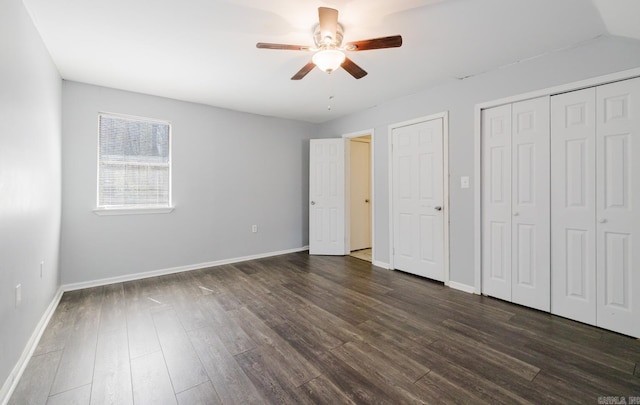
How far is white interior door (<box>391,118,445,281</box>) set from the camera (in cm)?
340

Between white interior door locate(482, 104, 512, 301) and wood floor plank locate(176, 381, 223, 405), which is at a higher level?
white interior door locate(482, 104, 512, 301)

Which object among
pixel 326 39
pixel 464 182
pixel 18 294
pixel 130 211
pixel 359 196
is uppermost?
pixel 326 39

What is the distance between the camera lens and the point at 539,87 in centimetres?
256

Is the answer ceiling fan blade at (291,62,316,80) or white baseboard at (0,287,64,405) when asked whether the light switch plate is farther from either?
white baseboard at (0,287,64,405)

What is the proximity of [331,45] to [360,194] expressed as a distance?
11.5 ft

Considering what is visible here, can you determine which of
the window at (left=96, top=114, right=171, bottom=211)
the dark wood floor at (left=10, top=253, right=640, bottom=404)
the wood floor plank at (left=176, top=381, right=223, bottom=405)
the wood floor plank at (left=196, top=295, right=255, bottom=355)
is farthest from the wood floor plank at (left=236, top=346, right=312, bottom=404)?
the window at (left=96, top=114, right=171, bottom=211)

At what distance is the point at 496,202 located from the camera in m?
2.90

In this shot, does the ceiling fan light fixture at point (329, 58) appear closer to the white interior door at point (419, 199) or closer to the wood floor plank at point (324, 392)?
the white interior door at point (419, 199)

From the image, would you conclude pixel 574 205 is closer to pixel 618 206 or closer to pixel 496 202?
pixel 618 206

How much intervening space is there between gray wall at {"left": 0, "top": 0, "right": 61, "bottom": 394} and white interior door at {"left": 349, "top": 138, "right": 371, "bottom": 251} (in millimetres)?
4011

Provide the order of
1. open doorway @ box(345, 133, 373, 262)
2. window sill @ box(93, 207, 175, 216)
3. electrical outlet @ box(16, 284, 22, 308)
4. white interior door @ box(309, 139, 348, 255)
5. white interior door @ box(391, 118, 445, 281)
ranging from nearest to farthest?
electrical outlet @ box(16, 284, 22, 308), window sill @ box(93, 207, 175, 216), white interior door @ box(391, 118, 445, 281), white interior door @ box(309, 139, 348, 255), open doorway @ box(345, 133, 373, 262)

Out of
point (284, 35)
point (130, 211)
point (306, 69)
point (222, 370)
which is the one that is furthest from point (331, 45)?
point (130, 211)

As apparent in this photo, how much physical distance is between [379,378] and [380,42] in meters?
2.21

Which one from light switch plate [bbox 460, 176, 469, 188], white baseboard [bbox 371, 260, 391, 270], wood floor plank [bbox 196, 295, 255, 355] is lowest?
wood floor plank [bbox 196, 295, 255, 355]
